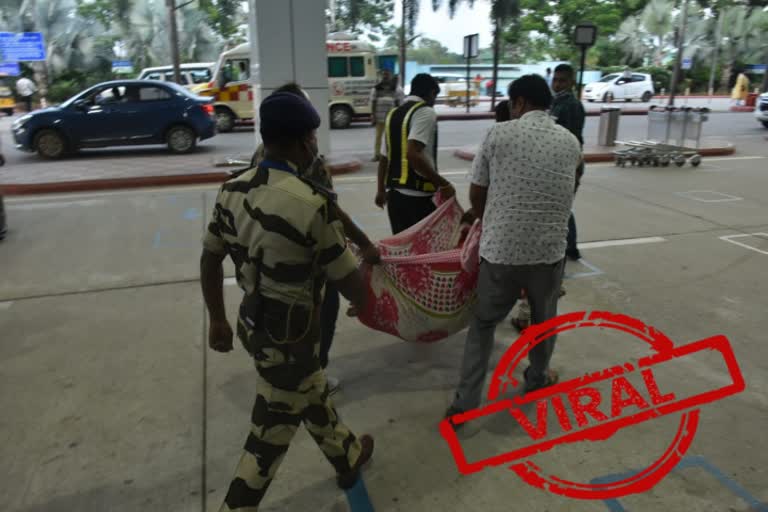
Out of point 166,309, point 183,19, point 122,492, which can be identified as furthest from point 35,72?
point 122,492

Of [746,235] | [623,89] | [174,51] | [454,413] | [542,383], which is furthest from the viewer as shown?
[623,89]

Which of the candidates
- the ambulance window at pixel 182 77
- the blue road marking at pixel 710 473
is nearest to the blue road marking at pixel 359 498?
the blue road marking at pixel 710 473

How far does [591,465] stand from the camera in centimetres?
274

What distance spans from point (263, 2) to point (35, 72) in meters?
26.4

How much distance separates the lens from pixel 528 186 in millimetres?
2723

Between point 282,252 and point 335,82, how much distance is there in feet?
53.4

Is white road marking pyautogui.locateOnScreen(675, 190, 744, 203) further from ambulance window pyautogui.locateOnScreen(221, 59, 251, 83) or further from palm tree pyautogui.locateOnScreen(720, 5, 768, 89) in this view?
palm tree pyautogui.locateOnScreen(720, 5, 768, 89)

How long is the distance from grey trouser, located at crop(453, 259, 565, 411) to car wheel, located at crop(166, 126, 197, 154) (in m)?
11.0

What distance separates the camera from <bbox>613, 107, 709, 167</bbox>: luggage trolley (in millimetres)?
10914

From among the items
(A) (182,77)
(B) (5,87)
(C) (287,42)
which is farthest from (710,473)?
(B) (5,87)

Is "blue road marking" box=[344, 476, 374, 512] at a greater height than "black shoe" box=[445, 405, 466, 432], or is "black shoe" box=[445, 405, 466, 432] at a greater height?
"black shoe" box=[445, 405, 466, 432]

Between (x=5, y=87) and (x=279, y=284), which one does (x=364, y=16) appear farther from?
(x=279, y=284)

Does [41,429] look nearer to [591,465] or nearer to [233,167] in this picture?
[591,465]

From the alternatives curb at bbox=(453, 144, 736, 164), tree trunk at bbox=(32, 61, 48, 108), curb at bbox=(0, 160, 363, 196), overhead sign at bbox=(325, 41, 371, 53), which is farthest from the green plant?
curb at bbox=(453, 144, 736, 164)
